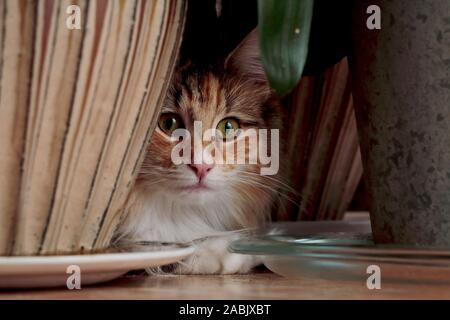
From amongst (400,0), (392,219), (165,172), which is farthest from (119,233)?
(400,0)

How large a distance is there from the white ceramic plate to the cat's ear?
0.40 meters

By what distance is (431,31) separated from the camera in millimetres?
693

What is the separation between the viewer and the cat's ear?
99 centimetres

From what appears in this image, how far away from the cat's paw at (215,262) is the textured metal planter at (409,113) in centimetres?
21

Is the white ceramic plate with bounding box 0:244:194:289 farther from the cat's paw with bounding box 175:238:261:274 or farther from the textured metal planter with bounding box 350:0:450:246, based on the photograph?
the textured metal planter with bounding box 350:0:450:246

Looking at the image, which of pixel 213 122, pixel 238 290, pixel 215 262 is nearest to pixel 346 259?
pixel 238 290

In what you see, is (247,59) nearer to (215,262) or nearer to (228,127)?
(228,127)

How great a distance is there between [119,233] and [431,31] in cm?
48

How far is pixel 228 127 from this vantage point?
103cm

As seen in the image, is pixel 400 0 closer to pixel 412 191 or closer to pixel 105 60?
pixel 412 191

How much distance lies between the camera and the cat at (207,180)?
3.01 feet

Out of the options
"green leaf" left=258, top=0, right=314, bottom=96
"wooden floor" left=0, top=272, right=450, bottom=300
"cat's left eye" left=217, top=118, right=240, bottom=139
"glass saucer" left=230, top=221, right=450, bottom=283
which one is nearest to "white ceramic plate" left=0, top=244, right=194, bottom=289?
"wooden floor" left=0, top=272, right=450, bottom=300

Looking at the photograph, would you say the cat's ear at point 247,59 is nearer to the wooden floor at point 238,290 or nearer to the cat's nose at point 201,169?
the cat's nose at point 201,169

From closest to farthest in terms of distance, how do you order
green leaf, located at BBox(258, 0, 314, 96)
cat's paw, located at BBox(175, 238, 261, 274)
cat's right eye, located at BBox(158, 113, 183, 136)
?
green leaf, located at BBox(258, 0, 314, 96) < cat's paw, located at BBox(175, 238, 261, 274) < cat's right eye, located at BBox(158, 113, 183, 136)
